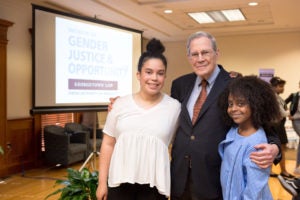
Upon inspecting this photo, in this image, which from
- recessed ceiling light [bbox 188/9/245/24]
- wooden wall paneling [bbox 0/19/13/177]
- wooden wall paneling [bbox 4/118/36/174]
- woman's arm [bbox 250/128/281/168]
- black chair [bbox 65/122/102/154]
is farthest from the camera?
recessed ceiling light [bbox 188/9/245/24]

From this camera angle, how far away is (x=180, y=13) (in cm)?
653

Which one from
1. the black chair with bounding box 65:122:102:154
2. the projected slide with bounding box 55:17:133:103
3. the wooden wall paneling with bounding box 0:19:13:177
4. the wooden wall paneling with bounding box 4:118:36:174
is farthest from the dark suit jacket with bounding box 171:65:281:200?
the black chair with bounding box 65:122:102:154

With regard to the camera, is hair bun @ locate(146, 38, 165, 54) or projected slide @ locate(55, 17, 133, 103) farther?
projected slide @ locate(55, 17, 133, 103)

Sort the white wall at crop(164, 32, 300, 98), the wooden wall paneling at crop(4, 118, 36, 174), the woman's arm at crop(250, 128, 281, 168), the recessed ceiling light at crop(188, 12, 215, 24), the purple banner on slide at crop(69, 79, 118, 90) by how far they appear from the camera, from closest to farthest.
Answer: the woman's arm at crop(250, 128, 281, 168) < the purple banner on slide at crop(69, 79, 118, 90) < the wooden wall paneling at crop(4, 118, 36, 174) < the recessed ceiling light at crop(188, 12, 215, 24) < the white wall at crop(164, 32, 300, 98)

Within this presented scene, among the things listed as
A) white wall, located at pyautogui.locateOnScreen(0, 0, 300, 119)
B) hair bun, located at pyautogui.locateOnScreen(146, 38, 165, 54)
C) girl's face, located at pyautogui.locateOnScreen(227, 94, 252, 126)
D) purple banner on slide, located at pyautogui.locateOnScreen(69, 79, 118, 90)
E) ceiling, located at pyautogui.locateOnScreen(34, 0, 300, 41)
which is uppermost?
ceiling, located at pyautogui.locateOnScreen(34, 0, 300, 41)

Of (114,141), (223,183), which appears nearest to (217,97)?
(223,183)

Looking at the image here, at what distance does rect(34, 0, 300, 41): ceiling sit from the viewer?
18.6 feet

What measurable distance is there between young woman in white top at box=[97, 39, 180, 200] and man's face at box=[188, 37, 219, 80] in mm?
171

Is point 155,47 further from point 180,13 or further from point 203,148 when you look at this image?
point 180,13

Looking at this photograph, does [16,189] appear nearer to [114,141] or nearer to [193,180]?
[114,141]

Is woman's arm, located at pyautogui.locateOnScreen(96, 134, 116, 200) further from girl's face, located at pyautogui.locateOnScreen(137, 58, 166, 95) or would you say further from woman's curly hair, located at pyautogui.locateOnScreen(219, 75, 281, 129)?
woman's curly hair, located at pyautogui.locateOnScreen(219, 75, 281, 129)

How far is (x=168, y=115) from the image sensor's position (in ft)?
5.50

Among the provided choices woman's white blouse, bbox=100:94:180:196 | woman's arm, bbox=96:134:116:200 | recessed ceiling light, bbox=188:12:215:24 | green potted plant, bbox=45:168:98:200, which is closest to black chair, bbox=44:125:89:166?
green potted plant, bbox=45:168:98:200

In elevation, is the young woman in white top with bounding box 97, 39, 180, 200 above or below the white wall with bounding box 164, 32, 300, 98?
below
